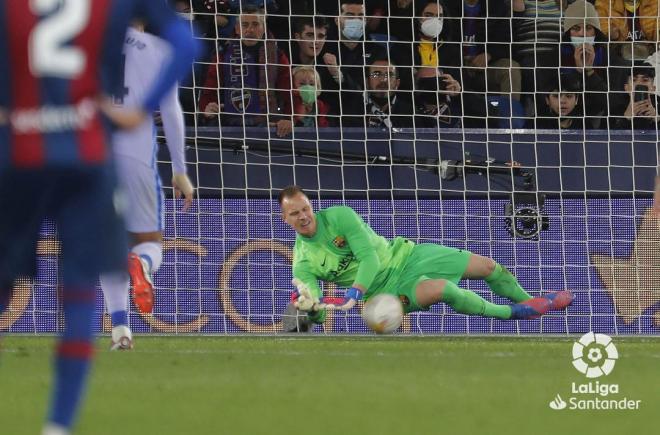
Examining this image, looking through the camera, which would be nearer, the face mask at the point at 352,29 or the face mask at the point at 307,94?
the face mask at the point at 307,94

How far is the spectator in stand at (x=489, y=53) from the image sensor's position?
13172 millimetres

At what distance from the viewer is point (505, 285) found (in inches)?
442

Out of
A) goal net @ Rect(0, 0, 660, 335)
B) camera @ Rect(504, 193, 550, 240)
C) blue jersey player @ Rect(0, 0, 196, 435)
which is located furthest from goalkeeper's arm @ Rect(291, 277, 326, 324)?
blue jersey player @ Rect(0, 0, 196, 435)

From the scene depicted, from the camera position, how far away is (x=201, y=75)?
41.7 ft

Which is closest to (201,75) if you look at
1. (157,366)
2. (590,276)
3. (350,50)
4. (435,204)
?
(350,50)

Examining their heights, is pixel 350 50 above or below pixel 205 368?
above

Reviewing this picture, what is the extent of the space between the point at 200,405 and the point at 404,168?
21.1 ft

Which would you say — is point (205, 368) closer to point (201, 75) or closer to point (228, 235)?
point (228, 235)

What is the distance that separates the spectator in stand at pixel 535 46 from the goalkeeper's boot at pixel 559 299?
7.93ft

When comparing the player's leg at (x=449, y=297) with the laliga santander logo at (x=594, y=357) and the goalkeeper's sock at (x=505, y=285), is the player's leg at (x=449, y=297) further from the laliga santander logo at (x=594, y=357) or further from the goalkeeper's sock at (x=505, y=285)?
the laliga santander logo at (x=594, y=357)

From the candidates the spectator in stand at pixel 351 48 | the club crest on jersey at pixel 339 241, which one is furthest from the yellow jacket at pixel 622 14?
the club crest on jersey at pixel 339 241

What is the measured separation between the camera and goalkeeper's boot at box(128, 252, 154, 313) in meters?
8.15

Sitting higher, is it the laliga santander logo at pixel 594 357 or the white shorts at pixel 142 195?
the white shorts at pixel 142 195

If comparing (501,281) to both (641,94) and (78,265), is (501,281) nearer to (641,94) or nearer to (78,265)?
(641,94)
